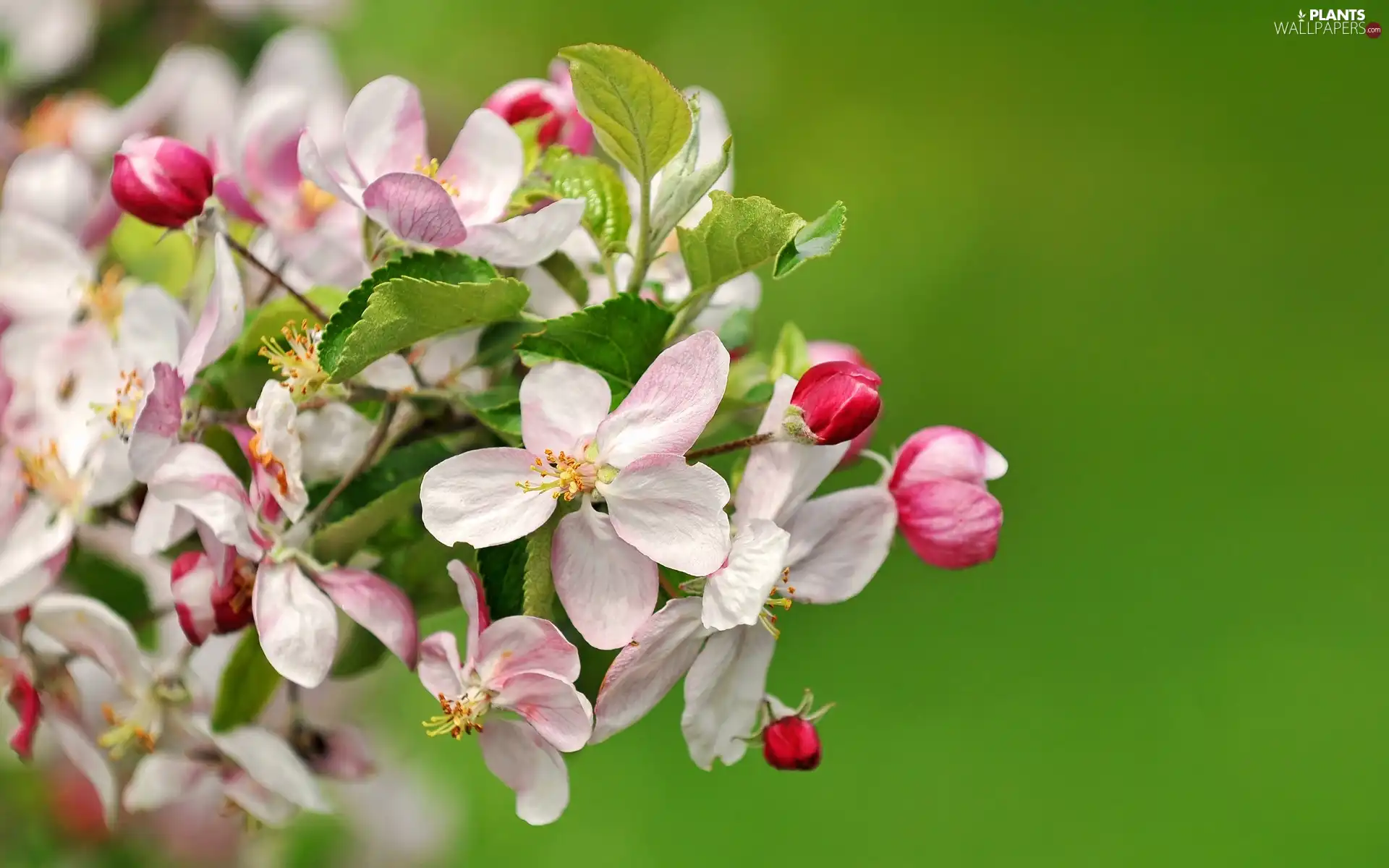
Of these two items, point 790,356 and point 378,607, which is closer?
point 378,607

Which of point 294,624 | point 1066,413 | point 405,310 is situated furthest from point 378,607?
point 1066,413

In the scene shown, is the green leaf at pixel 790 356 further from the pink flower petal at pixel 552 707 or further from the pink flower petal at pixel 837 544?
the pink flower petal at pixel 552 707

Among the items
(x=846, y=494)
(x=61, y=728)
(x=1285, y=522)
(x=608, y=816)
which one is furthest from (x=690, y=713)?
(x=1285, y=522)

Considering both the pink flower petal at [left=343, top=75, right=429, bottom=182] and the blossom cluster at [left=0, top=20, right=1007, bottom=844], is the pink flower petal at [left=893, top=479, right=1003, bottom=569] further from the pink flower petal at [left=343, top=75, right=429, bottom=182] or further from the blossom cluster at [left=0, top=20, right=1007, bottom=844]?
the pink flower petal at [left=343, top=75, right=429, bottom=182]

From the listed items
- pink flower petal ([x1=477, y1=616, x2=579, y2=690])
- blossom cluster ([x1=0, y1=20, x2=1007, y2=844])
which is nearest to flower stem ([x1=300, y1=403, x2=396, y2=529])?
blossom cluster ([x1=0, y1=20, x2=1007, y2=844])

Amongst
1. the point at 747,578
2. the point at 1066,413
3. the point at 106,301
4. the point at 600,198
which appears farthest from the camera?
the point at 1066,413

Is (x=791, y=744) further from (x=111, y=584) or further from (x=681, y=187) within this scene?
(x=111, y=584)
